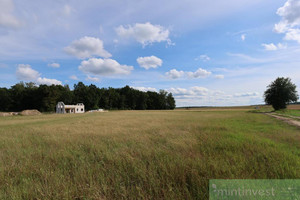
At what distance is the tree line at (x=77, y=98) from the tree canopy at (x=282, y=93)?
8194 cm

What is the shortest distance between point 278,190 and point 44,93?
3825 inches

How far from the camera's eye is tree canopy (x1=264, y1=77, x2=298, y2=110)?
149 feet

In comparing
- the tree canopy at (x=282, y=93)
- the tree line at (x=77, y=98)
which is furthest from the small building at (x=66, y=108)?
the tree canopy at (x=282, y=93)

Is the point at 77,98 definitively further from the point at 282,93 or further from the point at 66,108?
the point at 282,93

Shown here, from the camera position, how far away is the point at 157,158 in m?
4.89

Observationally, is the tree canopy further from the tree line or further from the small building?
the small building

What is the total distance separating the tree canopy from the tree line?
81941 millimetres

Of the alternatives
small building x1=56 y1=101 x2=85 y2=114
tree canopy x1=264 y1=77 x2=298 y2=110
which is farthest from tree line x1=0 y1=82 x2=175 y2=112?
tree canopy x1=264 y1=77 x2=298 y2=110

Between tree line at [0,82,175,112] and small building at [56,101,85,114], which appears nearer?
small building at [56,101,85,114]

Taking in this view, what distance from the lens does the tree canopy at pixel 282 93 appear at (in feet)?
149

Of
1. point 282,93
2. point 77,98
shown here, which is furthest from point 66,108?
point 282,93

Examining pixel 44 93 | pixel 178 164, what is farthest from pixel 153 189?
pixel 44 93

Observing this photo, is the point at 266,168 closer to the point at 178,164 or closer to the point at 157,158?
the point at 178,164

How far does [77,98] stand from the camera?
315ft
